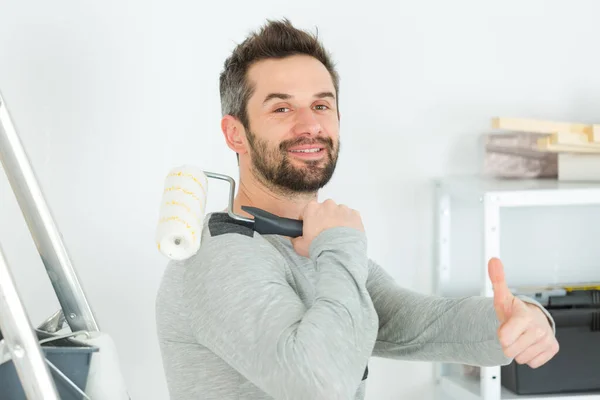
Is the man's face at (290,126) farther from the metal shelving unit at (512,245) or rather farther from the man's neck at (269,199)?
the metal shelving unit at (512,245)

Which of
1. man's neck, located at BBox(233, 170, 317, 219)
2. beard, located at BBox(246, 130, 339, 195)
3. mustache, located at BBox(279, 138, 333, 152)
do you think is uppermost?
mustache, located at BBox(279, 138, 333, 152)

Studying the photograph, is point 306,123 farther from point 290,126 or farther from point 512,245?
point 512,245

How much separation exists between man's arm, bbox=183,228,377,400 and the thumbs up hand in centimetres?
20

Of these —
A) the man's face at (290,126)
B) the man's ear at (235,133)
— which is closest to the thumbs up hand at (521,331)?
the man's face at (290,126)

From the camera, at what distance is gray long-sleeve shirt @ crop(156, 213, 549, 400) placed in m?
1.03

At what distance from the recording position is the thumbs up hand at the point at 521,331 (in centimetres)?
115

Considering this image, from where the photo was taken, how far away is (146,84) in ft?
6.48

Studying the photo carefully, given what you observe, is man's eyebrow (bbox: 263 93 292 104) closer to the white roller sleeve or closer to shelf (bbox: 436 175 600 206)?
the white roller sleeve

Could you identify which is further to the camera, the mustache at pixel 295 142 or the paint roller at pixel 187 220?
the mustache at pixel 295 142

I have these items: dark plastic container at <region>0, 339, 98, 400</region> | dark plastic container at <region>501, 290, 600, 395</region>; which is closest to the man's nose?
dark plastic container at <region>0, 339, 98, 400</region>

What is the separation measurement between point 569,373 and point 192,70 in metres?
1.19

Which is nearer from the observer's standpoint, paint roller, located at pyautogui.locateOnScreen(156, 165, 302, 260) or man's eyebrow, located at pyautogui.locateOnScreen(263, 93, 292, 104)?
paint roller, located at pyautogui.locateOnScreen(156, 165, 302, 260)

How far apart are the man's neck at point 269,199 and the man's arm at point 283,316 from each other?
0.94 feet

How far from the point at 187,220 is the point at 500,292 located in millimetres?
489
